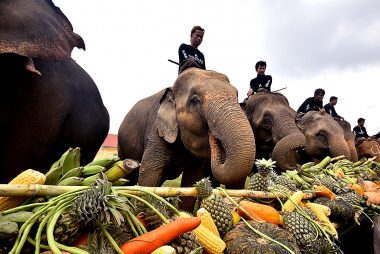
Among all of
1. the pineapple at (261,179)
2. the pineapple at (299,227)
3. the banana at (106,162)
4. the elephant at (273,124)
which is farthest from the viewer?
the elephant at (273,124)

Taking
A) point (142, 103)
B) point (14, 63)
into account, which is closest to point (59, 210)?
point (14, 63)

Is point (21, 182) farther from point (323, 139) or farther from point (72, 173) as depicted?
point (323, 139)

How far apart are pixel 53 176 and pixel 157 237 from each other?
0.51 metres

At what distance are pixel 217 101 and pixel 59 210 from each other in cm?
280

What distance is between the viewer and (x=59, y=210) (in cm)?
114

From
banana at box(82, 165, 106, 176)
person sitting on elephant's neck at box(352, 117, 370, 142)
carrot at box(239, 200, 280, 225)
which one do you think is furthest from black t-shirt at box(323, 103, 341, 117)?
banana at box(82, 165, 106, 176)

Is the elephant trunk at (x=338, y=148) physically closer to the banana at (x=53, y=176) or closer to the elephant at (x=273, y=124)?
the elephant at (x=273, y=124)

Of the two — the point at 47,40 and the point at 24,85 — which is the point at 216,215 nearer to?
the point at 47,40

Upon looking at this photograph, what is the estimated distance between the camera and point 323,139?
306 inches

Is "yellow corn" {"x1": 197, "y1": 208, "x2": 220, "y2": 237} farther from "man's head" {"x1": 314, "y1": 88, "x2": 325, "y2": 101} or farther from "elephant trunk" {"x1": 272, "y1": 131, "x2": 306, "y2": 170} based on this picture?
"man's head" {"x1": 314, "y1": 88, "x2": 325, "y2": 101}

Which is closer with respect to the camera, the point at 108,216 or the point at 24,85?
the point at 108,216

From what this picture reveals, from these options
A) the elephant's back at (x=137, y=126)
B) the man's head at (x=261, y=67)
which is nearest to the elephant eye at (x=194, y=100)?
the elephant's back at (x=137, y=126)

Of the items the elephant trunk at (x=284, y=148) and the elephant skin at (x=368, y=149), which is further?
the elephant skin at (x=368, y=149)

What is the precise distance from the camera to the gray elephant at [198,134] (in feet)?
11.0
